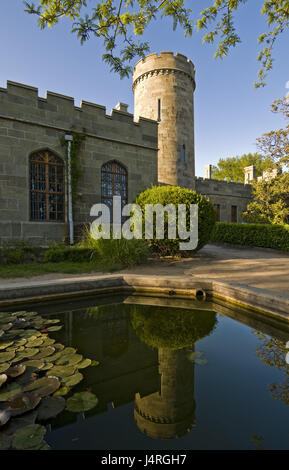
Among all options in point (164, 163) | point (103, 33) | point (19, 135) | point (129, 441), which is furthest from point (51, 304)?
point (164, 163)

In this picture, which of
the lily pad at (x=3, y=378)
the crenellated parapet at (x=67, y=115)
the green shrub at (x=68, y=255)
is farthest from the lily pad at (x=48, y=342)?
the crenellated parapet at (x=67, y=115)

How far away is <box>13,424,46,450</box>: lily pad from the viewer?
56.9 inches

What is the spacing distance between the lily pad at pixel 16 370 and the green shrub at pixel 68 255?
4.88 metres

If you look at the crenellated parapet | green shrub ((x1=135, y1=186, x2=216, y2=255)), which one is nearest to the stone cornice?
the crenellated parapet

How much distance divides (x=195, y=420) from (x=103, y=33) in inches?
193

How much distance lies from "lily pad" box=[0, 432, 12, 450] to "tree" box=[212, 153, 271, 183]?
39599mm

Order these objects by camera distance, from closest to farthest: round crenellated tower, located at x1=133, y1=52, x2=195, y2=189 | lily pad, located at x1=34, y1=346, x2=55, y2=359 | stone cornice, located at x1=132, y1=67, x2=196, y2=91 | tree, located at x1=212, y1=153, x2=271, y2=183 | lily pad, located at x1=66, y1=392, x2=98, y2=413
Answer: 1. lily pad, located at x1=66, y1=392, x2=98, y2=413
2. lily pad, located at x1=34, y1=346, x2=55, y2=359
3. stone cornice, located at x1=132, y1=67, x2=196, y2=91
4. round crenellated tower, located at x1=133, y1=52, x2=195, y2=189
5. tree, located at x1=212, y1=153, x2=271, y2=183

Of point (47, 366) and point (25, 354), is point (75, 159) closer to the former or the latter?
point (25, 354)

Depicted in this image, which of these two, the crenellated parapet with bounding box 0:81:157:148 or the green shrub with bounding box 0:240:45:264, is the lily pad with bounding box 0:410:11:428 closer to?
the green shrub with bounding box 0:240:45:264

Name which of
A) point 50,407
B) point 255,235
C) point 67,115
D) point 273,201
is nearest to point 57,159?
point 67,115

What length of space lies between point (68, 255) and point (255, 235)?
8488 millimetres

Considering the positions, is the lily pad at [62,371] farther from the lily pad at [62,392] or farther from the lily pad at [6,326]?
the lily pad at [6,326]

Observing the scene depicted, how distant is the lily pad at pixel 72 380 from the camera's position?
2.04 m

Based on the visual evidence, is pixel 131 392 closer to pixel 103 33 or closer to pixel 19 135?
pixel 103 33
